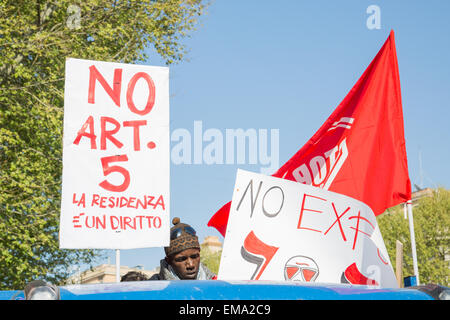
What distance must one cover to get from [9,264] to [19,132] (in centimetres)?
258

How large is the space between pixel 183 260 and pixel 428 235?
2718cm

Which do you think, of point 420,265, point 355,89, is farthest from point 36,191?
point 420,265

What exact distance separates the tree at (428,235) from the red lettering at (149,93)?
83.5ft

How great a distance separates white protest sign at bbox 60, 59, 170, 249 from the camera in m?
4.97

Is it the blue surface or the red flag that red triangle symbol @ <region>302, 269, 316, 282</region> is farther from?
the blue surface

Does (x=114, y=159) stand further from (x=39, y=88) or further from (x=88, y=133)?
(x=39, y=88)

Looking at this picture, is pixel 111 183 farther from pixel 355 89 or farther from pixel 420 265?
pixel 420 265

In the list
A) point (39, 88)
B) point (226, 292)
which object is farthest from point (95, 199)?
point (39, 88)

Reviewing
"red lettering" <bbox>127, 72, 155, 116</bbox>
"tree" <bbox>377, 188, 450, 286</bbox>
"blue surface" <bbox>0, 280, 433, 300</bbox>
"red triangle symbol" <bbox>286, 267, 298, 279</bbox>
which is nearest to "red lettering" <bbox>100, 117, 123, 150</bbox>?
"red lettering" <bbox>127, 72, 155, 116</bbox>

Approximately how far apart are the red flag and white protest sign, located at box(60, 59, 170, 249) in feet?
7.00

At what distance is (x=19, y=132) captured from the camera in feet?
41.3

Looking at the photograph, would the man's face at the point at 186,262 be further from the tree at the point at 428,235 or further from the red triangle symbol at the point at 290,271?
the tree at the point at 428,235

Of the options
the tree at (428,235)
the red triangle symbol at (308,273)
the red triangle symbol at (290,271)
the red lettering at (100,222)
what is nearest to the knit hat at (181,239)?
the red lettering at (100,222)

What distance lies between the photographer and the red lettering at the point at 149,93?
17.4 feet
